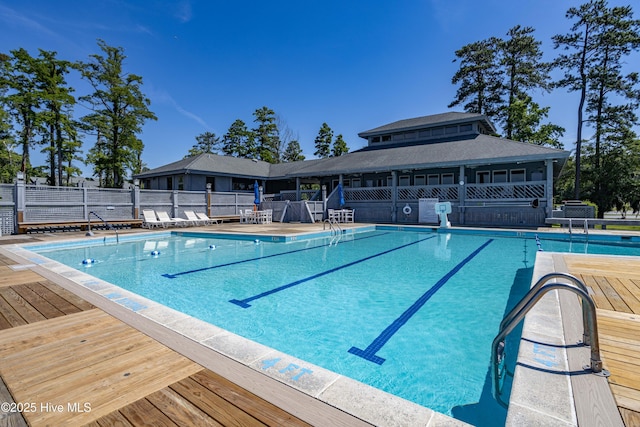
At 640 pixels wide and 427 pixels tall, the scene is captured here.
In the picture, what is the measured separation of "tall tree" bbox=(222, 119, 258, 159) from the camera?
3972 cm

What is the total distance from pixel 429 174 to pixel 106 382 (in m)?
19.9

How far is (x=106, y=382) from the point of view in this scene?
6.63 feet

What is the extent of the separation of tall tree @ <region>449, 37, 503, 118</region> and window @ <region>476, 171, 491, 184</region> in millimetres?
15608

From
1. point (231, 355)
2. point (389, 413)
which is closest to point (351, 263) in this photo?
point (231, 355)

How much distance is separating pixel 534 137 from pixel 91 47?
37446mm

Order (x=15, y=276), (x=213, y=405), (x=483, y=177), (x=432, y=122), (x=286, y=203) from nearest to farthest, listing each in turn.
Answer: (x=213, y=405) < (x=15, y=276) < (x=483, y=177) < (x=286, y=203) < (x=432, y=122)

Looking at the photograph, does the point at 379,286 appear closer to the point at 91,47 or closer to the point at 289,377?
the point at 289,377

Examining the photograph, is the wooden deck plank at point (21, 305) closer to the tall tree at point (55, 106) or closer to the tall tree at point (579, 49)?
the tall tree at point (55, 106)

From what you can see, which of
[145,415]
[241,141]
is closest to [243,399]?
[145,415]

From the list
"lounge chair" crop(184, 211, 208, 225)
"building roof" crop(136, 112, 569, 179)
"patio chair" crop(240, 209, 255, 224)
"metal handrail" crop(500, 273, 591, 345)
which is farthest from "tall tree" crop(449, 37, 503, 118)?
"metal handrail" crop(500, 273, 591, 345)

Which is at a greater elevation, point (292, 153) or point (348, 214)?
point (292, 153)

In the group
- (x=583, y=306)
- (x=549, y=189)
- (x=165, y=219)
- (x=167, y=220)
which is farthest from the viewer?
(x=165, y=219)

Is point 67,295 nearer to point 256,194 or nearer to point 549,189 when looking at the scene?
point 256,194

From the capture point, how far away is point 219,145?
2012 inches
